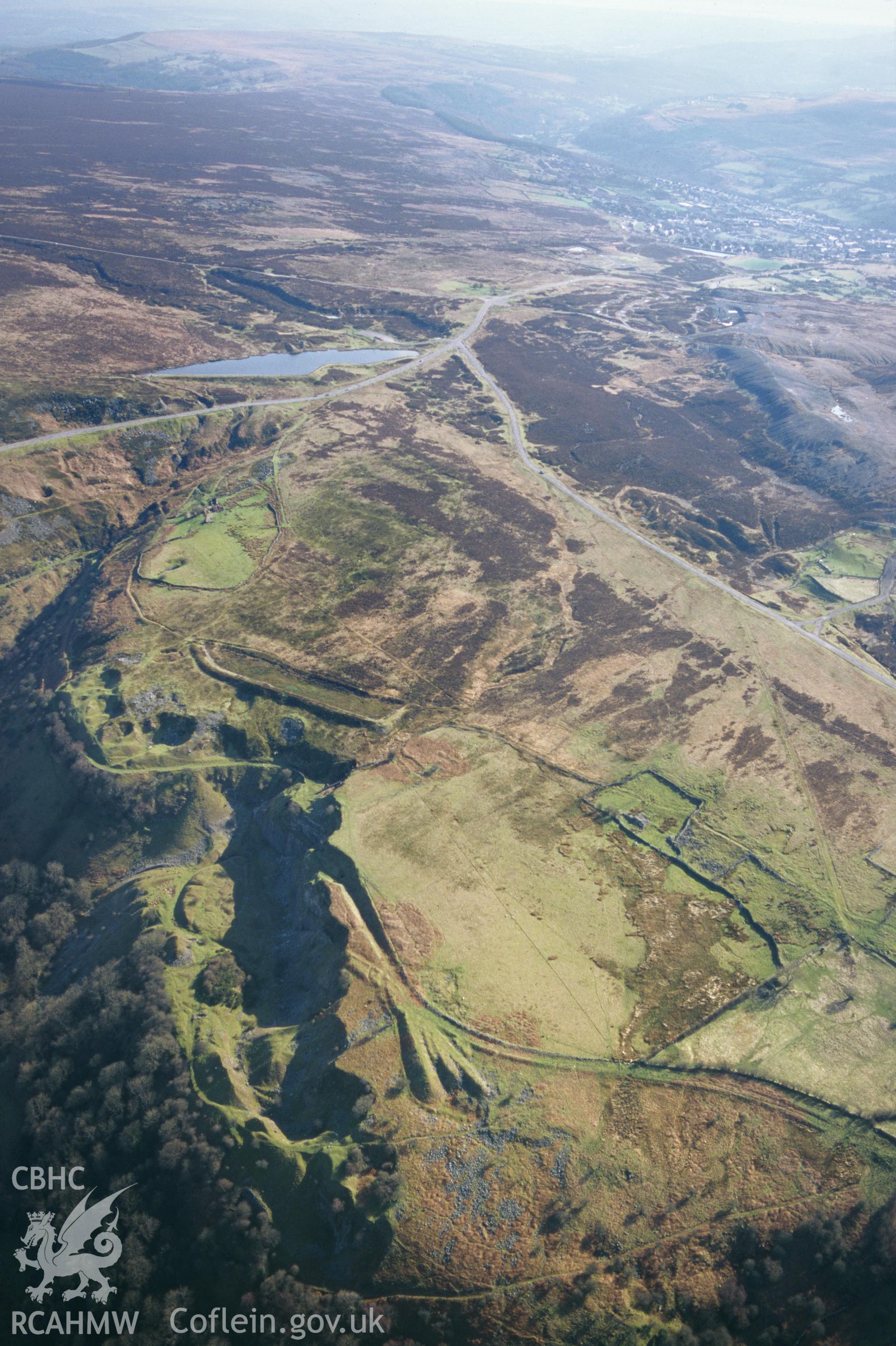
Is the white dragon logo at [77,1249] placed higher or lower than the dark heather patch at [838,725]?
lower

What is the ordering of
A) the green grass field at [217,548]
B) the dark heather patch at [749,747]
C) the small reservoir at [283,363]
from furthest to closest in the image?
the small reservoir at [283,363] → the green grass field at [217,548] → the dark heather patch at [749,747]

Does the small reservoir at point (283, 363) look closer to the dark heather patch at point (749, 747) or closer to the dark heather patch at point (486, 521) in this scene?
the dark heather patch at point (486, 521)

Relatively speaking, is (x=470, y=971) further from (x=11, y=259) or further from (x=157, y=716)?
(x=11, y=259)

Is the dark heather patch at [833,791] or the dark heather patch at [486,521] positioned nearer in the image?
the dark heather patch at [833,791]

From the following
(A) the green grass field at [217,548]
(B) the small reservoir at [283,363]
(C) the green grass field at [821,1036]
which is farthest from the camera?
(B) the small reservoir at [283,363]

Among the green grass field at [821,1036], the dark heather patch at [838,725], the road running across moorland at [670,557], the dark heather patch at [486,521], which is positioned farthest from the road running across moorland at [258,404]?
the green grass field at [821,1036]

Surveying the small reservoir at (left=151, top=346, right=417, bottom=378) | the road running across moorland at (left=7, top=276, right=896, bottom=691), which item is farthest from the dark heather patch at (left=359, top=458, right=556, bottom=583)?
the small reservoir at (left=151, top=346, right=417, bottom=378)

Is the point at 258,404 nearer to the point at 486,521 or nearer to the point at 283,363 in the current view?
the point at 283,363

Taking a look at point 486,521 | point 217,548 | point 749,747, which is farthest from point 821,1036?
point 217,548
